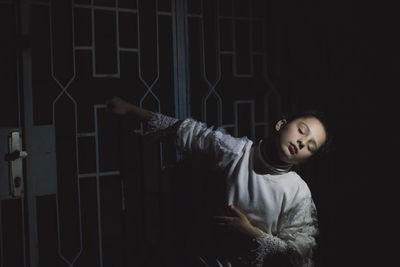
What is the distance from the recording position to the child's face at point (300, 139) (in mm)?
1867

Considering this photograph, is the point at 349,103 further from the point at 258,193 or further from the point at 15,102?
the point at 15,102

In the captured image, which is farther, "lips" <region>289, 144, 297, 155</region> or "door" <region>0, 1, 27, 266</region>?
"door" <region>0, 1, 27, 266</region>

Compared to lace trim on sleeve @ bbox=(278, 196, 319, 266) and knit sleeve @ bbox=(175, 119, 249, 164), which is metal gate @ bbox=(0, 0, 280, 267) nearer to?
knit sleeve @ bbox=(175, 119, 249, 164)

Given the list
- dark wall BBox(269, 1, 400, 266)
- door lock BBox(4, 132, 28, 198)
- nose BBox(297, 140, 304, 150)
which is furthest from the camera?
dark wall BBox(269, 1, 400, 266)

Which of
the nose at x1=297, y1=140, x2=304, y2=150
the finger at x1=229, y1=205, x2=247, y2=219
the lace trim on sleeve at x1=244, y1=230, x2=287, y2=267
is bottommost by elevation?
the lace trim on sleeve at x1=244, y1=230, x2=287, y2=267

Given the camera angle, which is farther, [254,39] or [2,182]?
[254,39]

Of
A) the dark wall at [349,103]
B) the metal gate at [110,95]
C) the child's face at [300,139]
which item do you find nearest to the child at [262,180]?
the child's face at [300,139]

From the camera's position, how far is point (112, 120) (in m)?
2.64

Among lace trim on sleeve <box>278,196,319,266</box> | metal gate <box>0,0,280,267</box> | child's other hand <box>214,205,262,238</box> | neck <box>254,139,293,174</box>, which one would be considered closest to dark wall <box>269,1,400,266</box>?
metal gate <box>0,0,280,267</box>

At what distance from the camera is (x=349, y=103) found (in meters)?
2.95

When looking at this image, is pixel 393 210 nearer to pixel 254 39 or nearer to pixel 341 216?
pixel 341 216

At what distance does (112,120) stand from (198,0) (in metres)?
1.00

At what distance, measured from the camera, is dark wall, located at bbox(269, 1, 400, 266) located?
279 cm

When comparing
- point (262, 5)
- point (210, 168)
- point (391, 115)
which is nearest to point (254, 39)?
point (262, 5)
